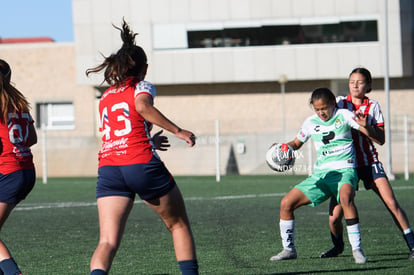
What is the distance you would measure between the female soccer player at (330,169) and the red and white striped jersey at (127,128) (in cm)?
271

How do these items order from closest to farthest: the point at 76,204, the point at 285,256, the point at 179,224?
1. the point at 179,224
2. the point at 285,256
3. the point at 76,204

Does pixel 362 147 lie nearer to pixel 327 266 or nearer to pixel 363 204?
pixel 327 266

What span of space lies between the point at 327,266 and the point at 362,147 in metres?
1.30

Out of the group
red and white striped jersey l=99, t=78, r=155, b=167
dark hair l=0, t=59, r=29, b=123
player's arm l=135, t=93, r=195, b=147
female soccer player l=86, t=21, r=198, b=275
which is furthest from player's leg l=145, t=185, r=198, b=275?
dark hair l=0, t=59, r=29, b=123

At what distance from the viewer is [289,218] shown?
8.02 m

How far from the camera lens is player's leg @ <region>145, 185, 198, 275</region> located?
559cm

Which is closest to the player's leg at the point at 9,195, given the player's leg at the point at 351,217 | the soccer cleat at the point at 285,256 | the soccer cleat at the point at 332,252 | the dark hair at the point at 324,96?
the soccer cleat at the point at 285,256

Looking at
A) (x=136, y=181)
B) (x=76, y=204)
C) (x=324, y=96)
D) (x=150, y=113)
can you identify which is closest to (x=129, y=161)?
(x=136, y=181)

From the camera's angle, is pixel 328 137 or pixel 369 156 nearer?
pixel 328 137

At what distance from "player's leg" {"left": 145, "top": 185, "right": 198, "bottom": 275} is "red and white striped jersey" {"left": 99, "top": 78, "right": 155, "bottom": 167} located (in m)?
0.34

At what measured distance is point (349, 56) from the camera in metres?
34.5

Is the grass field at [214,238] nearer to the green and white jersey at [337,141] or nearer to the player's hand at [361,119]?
the green and white jersey at [337,141]

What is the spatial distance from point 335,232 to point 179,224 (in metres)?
2.99

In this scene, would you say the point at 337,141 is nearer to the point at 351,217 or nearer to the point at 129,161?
the point at 351,217
